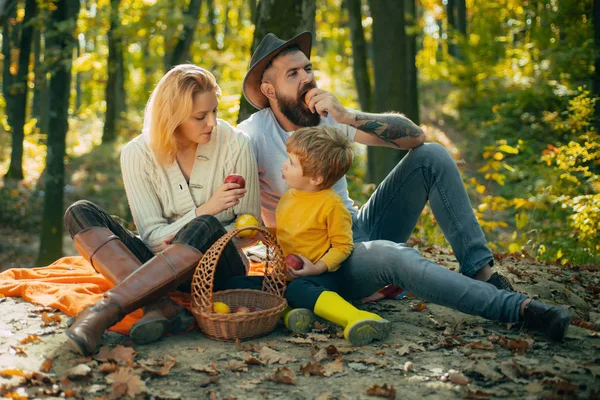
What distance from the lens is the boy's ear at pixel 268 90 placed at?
4625 mm

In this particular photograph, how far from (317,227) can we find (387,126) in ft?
3.05

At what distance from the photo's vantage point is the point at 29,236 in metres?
12.3

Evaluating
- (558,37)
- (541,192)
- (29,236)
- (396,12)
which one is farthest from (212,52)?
(541,192)

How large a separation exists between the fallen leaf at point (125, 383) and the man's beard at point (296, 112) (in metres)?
2.15

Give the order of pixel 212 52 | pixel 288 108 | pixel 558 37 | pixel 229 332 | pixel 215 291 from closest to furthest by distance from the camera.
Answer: pixel 229 332, pixel 215 291, pixel 288 108, pixel 558 37, pixel 212 52

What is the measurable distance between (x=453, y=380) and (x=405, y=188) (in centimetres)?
154

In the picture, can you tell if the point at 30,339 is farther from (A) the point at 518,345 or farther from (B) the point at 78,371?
(A) the point at 518,345

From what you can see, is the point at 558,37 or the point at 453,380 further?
the point at 558,37

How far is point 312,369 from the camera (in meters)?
3.27

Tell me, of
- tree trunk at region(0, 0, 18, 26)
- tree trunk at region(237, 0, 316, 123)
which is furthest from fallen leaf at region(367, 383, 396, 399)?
tree trunk at region(0, 0, 18, 26)

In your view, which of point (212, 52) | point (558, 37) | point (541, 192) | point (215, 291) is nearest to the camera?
point (215, 291)

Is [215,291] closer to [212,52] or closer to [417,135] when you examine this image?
[417,135]

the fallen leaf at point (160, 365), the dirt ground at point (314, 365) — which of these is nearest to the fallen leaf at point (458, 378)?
the dirt ground at point (314, 365)

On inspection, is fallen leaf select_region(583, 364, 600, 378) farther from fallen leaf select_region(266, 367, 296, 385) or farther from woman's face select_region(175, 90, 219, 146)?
woman's face select_region(175, 90, 219, 146)
